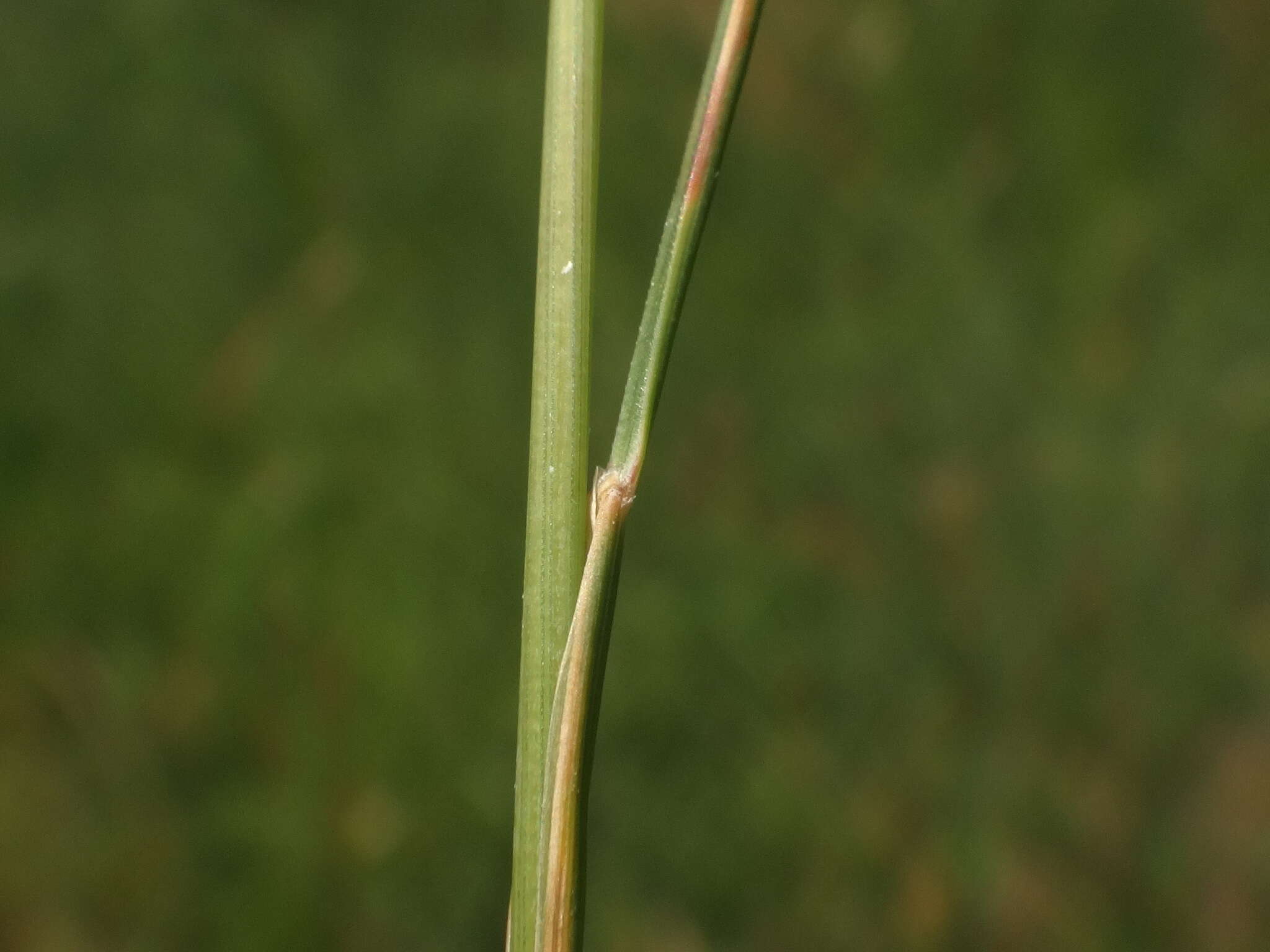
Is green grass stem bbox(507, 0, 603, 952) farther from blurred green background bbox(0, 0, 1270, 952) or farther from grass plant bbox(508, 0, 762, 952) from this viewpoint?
blurred green background bbox(0, 0, 1270, 952)

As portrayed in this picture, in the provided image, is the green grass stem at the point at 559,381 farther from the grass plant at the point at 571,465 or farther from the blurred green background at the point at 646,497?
the blurred green background at the point at 646,497

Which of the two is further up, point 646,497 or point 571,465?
point 571,465

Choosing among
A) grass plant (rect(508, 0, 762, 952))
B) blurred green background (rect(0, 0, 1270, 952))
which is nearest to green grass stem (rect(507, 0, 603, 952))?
grass plant (rect(508, 0, 762, 952))

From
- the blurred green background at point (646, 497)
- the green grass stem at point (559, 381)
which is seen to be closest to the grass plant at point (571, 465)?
the green grass stem at point (559, 381)

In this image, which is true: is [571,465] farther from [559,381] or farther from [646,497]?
[646,497]

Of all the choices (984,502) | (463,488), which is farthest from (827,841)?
(463,488)

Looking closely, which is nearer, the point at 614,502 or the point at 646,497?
the point at 614,502

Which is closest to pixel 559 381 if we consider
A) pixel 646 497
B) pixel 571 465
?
pixel 571 465

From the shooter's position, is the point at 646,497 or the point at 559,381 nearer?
the point at 559,381

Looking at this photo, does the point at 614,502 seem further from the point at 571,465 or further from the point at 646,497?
the point at 646,497

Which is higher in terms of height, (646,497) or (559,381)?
(559,381)
